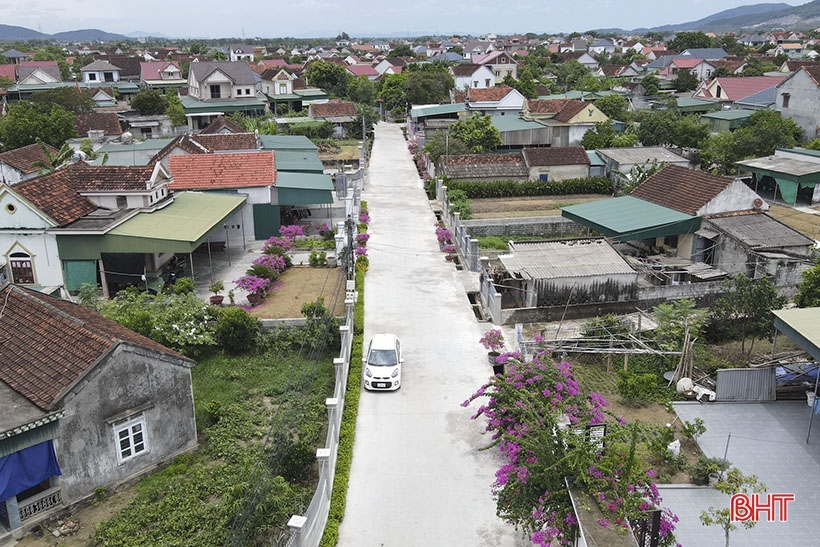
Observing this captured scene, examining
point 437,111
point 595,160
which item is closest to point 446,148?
point 595,160

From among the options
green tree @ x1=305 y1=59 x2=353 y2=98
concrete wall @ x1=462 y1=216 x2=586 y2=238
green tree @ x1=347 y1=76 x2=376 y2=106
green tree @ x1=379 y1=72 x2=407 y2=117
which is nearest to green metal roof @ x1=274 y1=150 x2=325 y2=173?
concrete wall @ x1=462 y1=216 x2=586 y2=238

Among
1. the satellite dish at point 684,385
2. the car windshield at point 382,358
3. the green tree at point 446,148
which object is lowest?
the satellite dish at point 684,385

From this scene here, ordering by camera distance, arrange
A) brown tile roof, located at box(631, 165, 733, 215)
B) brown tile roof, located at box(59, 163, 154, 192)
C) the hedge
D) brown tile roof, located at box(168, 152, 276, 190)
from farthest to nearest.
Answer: the hedge
brown tile roof, located at box(168, 152, 276, 190)
brown tile roof, located at box(631, 165, 733, 215)
brown tile roof, located at box(59, 163, 154, 192)

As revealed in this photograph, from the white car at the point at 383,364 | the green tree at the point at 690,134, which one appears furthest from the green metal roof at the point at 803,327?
the green tree at the point at 690,134

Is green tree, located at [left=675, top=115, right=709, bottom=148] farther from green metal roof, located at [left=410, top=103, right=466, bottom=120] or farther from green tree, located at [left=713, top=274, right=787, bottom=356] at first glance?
green tree, located at [left=713, top=274, right=787, bottom=356]

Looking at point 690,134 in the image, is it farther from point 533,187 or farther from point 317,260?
point 317,260

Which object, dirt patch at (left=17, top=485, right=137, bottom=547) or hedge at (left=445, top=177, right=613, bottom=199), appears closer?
dirt patch at (left=17, top=485, right=137, bottom=547)

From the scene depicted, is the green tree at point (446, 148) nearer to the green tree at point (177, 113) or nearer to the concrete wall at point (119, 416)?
the green tree at point (177, 113)
